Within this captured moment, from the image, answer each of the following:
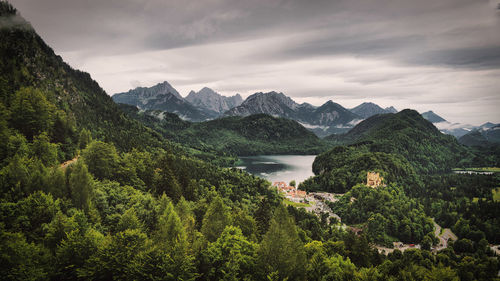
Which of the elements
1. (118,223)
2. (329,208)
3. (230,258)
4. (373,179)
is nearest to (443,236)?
(329,208)

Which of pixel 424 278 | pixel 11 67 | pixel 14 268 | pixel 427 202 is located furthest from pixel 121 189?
pixel 427 202

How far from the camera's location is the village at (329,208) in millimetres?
86531

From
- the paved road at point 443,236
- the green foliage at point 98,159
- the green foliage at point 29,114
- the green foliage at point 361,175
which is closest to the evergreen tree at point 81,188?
the green foliage at point 98,159

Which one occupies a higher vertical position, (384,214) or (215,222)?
(215,222)

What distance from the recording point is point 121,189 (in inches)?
1694

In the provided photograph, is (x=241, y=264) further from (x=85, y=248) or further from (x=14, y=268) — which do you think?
(x=14, y=268)

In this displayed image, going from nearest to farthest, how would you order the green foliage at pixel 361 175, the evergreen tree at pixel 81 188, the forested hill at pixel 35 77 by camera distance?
the evergreen tree at pixel 81 188
the forested hill at pixel 35 77
the green foliage at pixel 361 175

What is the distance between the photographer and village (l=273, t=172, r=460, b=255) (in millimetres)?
86531

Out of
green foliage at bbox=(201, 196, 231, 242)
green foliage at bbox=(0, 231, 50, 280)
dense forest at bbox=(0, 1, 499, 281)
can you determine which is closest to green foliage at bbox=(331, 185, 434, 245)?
dense forest at bbox=(0, 1, 499, 281)

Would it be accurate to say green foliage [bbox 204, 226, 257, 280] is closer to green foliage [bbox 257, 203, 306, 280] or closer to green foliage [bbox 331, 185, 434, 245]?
green foliage [bbox 257, 203, 306, 280]

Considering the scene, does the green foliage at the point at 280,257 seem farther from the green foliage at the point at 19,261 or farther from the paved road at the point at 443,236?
the paved road at the point at 443,236

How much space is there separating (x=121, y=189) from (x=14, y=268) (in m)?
23.0

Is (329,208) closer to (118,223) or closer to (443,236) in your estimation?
(443,236)

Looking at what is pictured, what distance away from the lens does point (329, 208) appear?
116500 mm
